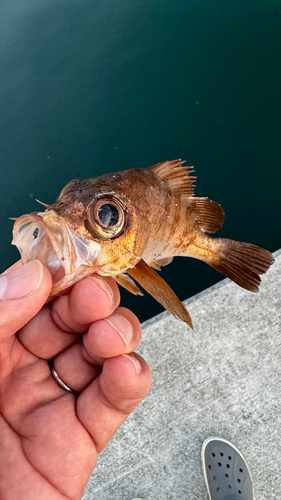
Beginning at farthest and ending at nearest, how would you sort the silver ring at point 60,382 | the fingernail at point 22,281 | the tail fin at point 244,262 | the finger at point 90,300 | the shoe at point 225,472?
the shoe at point 225,472 < the tail fin at point 244,262 < the silver ring at point 60,382 < the finger at point 90,300 < the fingernail at point 22,281

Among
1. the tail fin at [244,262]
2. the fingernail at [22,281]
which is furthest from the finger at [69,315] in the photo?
the tail fin at [244,262]

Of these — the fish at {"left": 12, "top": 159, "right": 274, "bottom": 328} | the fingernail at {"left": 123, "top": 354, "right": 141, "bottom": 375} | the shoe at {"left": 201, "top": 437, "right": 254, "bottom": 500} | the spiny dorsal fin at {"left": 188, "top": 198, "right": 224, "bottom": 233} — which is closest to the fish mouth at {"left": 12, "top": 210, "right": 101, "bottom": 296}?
the fish at {"left": 12, "top": 159, "right": 274, "bottom": 328}

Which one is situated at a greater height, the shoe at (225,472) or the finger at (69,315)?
the finger at (69,315)

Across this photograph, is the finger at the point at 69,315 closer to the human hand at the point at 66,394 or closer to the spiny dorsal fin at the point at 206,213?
the human hand at the point at 66,394

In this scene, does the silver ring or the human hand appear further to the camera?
the silver ring

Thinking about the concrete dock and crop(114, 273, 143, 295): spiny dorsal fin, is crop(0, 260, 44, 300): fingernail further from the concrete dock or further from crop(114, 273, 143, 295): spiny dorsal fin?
the concrete dock

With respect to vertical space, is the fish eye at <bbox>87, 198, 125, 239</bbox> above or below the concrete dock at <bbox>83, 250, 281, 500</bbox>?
above
